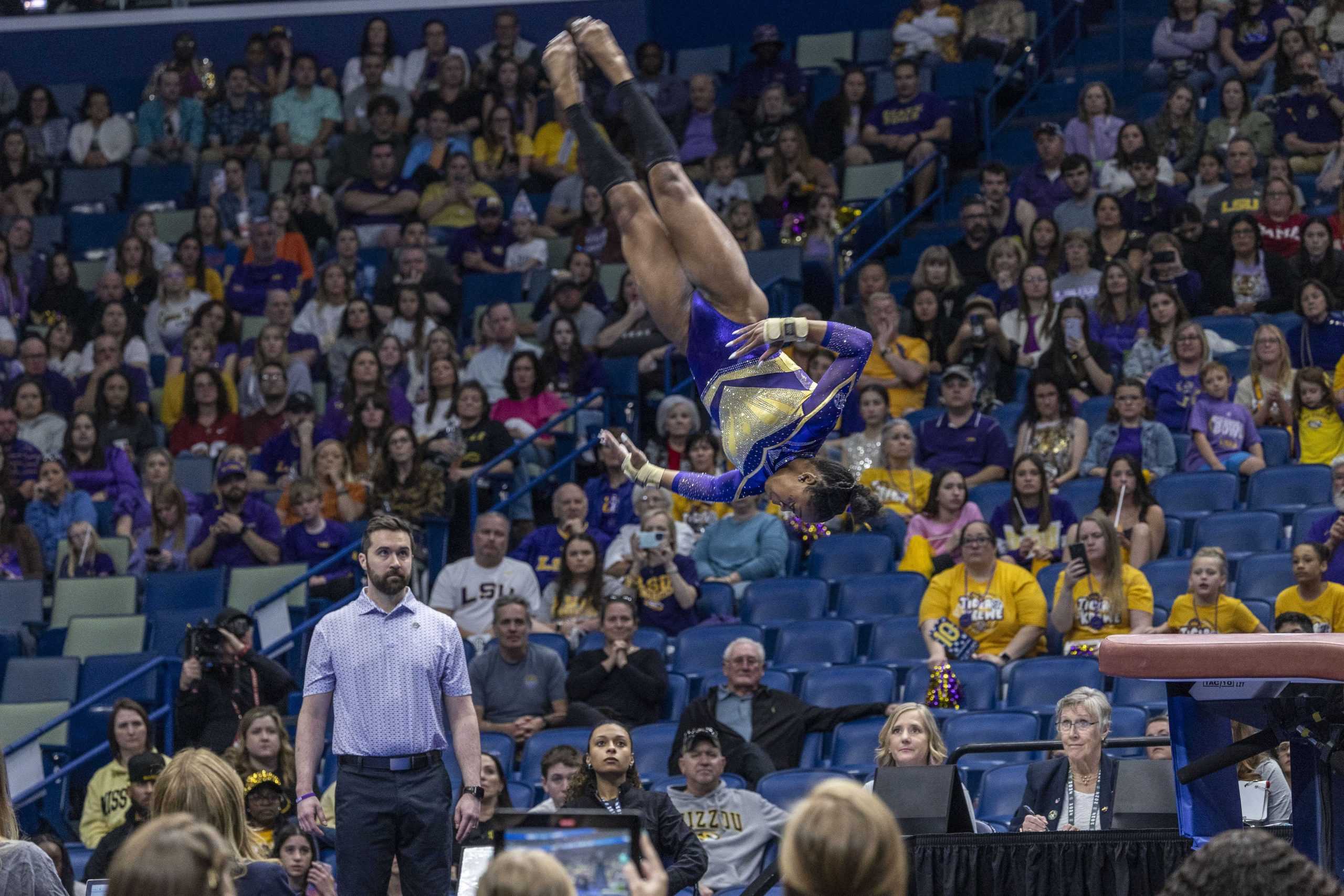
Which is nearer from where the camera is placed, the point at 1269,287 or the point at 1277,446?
the point at 1277,446

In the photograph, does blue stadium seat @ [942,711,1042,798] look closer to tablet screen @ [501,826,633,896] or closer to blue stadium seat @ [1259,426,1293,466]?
blue stadium seat @ [1259,426,1293,466]

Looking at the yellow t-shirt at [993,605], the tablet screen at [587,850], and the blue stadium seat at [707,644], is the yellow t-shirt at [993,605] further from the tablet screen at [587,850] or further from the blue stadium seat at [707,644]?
the tablet screen at [587,850]

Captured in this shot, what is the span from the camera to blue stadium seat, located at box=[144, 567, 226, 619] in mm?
9984

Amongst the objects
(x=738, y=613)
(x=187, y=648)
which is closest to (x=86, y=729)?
(x=187, y=648)

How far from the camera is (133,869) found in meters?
2.65

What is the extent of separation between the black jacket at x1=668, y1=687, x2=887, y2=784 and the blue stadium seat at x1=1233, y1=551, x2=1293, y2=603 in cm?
184

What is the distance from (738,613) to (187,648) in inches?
111

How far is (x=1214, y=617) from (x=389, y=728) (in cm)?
400

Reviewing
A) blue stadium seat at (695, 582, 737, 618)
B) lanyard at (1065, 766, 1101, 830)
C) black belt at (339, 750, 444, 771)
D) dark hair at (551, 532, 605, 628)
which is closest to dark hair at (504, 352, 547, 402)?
dark hair at (551, 532, 605, 628)

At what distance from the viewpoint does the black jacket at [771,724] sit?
24.6 ft

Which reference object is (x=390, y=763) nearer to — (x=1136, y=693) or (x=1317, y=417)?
(x=1136, y=693)

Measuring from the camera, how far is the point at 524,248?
12633 mm

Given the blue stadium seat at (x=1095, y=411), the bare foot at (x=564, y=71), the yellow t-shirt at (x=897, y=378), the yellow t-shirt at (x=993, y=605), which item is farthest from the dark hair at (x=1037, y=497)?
the bare foot at (x=564, y=71)

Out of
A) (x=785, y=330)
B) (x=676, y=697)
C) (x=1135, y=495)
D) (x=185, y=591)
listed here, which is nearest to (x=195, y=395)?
(x=185, y=591)
